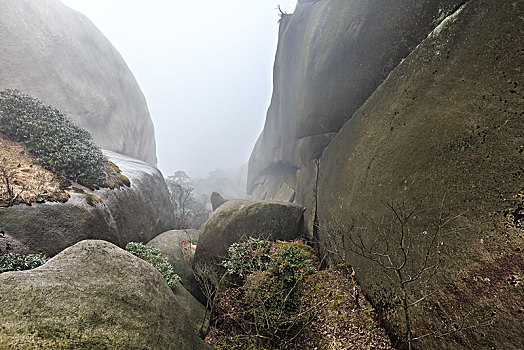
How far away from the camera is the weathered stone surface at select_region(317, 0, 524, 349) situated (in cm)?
297

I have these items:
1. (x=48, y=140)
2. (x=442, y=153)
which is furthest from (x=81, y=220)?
(x=442, y=153)

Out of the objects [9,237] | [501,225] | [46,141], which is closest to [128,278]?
[9,237]

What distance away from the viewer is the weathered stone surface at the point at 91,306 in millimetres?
2051

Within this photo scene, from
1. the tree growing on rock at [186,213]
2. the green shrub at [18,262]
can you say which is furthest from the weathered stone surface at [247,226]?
the tree growing on rock at [186,213]

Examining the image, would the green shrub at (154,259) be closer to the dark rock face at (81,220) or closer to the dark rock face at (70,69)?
the dark rock face at (81,220)

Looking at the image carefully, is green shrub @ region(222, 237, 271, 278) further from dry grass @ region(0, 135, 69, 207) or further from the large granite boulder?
dry grass @ region(0, 135, 69, 207)

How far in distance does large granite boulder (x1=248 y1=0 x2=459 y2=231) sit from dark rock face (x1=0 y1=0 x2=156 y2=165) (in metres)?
15.7

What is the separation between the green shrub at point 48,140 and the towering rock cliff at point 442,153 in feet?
29.1

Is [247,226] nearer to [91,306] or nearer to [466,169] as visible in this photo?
[91,306]

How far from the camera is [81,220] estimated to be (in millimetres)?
5730

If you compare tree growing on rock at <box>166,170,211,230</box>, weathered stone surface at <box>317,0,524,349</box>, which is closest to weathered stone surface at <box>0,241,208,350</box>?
weathered stone surface at <box>317,0,524,349</box>

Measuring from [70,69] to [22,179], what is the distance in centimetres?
1576

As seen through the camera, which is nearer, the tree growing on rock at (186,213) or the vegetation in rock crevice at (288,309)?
the vegetation in rock crevice at (288,309)

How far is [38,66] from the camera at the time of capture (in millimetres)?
13672
